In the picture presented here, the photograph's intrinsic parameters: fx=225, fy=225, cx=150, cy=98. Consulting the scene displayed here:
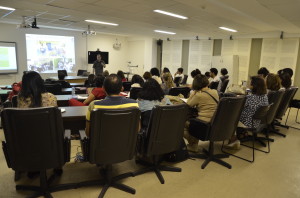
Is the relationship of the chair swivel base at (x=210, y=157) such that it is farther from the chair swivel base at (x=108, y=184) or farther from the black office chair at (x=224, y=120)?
the chair swivel base at (x=108, y=184)

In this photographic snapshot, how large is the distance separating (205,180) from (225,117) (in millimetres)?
765

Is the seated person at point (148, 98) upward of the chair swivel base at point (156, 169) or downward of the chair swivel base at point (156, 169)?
upward

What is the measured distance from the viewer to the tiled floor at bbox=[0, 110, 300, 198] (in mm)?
2295

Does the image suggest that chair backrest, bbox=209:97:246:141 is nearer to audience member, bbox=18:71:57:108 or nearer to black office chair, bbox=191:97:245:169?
black office chair, bbox=191:97:245:169

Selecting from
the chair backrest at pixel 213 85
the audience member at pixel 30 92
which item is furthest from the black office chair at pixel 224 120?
the chair backrest at pixel 213 85

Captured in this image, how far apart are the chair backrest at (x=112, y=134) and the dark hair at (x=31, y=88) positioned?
0.75 m

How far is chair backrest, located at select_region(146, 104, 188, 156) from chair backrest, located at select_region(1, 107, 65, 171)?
84 cm

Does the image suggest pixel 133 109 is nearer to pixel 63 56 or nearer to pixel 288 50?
pixel 288 50

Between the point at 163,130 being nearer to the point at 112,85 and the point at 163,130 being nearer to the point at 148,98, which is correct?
the point at 148,98

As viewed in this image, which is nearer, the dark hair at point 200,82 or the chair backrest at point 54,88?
the dark hair at point 200,82

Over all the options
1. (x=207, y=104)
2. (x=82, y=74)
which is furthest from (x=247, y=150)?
(x=82, y=74)

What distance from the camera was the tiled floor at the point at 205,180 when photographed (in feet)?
7.53

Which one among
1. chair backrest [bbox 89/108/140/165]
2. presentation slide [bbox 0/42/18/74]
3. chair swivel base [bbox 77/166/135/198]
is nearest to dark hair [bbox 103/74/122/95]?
chair backrest [bbox 89/108/140/165]

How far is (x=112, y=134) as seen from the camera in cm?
195
